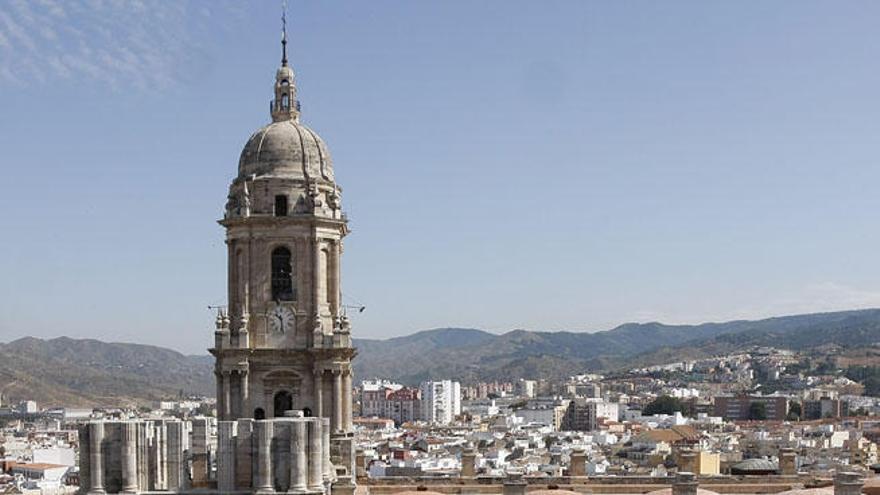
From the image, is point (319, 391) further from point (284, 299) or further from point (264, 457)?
point (264, 457)

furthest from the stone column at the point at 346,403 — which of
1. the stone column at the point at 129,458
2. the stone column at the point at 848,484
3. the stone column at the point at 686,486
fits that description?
the stone column at the point at 848,484

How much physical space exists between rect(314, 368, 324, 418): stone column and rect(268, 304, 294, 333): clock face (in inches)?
63.8

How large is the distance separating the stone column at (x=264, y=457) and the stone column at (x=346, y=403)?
8.37 meters

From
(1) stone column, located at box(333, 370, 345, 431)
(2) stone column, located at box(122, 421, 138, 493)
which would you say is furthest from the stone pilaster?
(1) stone column, located at box(333, 370, 345, 431)

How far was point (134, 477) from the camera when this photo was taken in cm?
2925

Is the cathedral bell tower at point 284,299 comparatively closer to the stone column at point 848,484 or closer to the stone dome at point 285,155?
the stone dome at point 285,155

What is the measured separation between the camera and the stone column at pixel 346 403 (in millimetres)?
37625

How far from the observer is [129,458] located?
29219 mm

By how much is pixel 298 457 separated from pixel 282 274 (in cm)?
1025

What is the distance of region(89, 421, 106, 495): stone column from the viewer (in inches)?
1148

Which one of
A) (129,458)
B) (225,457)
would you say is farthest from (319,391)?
(129,458)

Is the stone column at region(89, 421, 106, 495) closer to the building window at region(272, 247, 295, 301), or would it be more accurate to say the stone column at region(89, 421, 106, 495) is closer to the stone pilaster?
the stone pilaster

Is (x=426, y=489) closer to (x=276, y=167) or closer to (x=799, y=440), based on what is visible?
(x=276, y=167)

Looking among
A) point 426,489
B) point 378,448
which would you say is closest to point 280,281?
point 426,489
